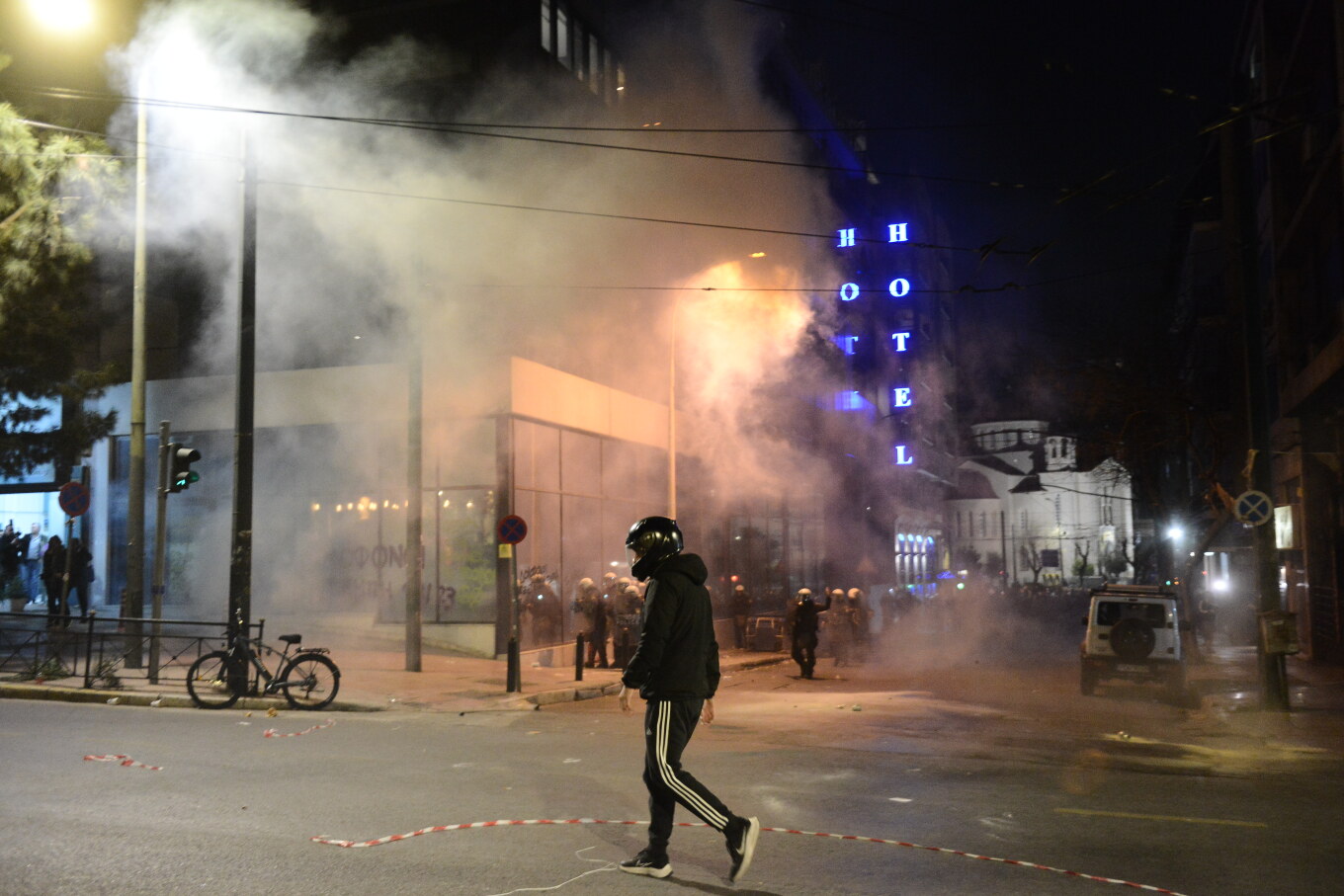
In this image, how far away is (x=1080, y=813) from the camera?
5.80 m

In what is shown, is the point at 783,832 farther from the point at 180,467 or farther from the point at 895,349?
the point at 895,349

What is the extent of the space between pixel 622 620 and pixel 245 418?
6742mm

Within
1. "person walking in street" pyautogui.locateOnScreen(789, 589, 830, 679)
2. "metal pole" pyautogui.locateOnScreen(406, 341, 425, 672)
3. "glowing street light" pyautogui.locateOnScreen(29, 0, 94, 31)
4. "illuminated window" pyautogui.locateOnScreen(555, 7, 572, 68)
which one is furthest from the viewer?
"illuminated window" pyautogui.locateOnScreen(555, 7, 572, 68)

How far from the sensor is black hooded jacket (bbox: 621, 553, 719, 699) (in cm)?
430

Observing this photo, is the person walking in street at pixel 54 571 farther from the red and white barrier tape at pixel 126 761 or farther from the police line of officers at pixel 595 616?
the red and white barrier tape at pixel 126 761

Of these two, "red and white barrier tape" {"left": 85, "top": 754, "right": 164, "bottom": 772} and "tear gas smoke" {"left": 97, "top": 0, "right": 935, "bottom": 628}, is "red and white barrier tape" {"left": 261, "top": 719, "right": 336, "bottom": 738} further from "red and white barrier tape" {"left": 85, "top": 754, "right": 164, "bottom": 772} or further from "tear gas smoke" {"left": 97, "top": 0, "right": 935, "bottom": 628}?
"tear gas smoke" {"left": 97, "top": 0, "right": 935, "bottom": 628}

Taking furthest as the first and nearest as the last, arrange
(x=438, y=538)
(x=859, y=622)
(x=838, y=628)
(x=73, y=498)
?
(x=859, y=622) → (x=838, y=628) → (x=438, y=538) → (x=73, y=498)

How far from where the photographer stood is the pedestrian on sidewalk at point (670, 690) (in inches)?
167

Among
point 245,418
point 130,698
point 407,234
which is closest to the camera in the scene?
point 130,698

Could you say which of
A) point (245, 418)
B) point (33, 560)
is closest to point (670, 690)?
point (245, 418)

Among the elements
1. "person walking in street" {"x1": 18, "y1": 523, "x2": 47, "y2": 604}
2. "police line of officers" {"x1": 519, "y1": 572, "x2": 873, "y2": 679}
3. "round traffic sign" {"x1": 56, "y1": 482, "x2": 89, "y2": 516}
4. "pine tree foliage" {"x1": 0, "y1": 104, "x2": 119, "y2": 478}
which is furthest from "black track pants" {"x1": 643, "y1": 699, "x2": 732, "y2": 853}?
"person walking in street" {"x1": 18, "y1": 523, "x2": 47, "y2": 604}

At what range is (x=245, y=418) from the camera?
12031mm

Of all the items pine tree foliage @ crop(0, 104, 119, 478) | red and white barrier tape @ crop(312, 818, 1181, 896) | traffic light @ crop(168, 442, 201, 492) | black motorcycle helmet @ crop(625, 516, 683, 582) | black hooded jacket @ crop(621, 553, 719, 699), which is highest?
pine tree foliage @ crop(0, 104, 119, 478)

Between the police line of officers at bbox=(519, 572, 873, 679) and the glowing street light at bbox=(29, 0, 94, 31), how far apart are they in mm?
10147
